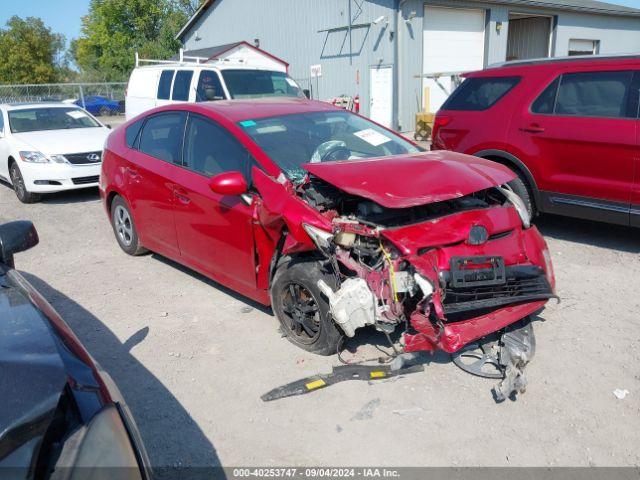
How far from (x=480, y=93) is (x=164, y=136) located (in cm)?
377

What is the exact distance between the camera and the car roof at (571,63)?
18.4 ft

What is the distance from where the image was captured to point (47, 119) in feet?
32.9

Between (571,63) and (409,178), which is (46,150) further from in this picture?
(571,63)

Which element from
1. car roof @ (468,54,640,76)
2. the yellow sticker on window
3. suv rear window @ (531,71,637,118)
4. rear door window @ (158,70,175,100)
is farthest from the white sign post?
the yellow sticker on window

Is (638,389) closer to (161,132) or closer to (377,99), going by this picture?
(161,132)

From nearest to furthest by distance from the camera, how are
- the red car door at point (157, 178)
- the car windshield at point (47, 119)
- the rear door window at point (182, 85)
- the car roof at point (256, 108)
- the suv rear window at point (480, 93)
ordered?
the car roof at point (256, 108) < the red car door at point (157, 178) < the suv rear window at point (480, 93) < the car windshield at point (47, 119) < the rear door window at point (182, 85)

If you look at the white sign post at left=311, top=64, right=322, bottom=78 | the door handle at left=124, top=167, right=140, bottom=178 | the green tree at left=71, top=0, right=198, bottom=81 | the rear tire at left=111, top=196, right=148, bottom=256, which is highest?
the green tree at left=71, top=0, right=198, bottom=81

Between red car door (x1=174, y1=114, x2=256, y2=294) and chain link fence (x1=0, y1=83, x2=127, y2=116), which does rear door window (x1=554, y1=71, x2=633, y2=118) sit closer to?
red car door (x1=174, y1=114, x2=256, y2=294)

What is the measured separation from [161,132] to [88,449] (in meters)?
4.14

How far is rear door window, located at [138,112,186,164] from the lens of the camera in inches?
195

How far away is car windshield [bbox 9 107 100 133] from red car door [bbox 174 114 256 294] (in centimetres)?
629

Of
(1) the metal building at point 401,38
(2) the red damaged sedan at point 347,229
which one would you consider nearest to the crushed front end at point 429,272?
(2) the red damaged sedan at point 347,229

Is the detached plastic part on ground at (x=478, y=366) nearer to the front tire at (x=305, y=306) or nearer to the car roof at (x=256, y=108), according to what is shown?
the front tire at (x=305, y=306)

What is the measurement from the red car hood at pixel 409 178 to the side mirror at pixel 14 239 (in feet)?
5.78
